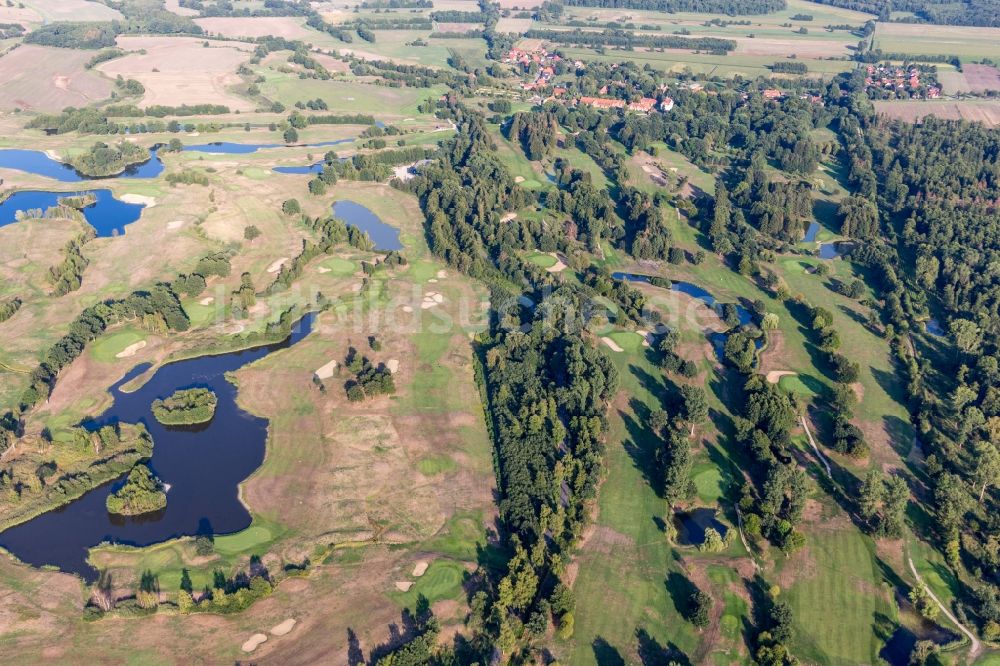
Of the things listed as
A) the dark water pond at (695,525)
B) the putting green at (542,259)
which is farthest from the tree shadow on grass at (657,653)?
the putting green at (542,259)

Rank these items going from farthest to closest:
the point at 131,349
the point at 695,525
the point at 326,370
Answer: the point at 131,349, the point at 326,370, the point at 695,525

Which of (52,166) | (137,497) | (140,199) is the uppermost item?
(52,166)

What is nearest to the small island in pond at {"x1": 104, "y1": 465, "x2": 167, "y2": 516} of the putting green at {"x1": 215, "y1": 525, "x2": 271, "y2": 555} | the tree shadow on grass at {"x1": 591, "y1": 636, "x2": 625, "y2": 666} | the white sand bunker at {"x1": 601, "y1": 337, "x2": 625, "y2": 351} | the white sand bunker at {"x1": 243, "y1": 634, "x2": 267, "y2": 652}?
the putting green at {"x1": 215, "y1": 525, "x2": 271, "y2": 555}

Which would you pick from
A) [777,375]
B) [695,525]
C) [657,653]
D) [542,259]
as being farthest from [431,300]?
[657,653]

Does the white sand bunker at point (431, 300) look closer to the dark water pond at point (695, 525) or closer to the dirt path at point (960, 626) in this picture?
the dark water pond at point (695, 525)

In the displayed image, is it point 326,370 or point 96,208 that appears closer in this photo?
point 326,370

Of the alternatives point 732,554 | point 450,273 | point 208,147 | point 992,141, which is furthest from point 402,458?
point 992,141

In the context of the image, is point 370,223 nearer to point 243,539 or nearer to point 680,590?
point 243,539

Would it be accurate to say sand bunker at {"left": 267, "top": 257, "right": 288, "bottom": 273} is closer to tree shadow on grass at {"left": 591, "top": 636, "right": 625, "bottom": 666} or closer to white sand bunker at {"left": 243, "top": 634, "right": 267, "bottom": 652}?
white sand bunker at {"left": 243, "top": 634, "right": 267, "bottom": 652}
